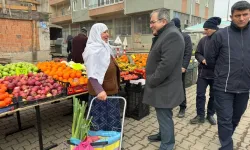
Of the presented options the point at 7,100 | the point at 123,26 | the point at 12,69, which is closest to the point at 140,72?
the point at 12,69

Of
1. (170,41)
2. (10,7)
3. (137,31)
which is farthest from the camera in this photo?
(137,31)

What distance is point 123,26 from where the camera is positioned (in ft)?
80.8

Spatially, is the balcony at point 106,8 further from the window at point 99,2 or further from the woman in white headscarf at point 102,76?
the woman in white headscarf at point 102,76

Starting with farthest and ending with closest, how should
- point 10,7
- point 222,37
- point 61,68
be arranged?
point 10,7 → point 61,68 → point 222,37

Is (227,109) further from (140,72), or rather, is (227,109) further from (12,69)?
(12,69)

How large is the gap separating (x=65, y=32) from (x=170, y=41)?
36.3 m

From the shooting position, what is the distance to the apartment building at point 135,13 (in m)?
20.2

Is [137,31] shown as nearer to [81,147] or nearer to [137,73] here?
[137,73]

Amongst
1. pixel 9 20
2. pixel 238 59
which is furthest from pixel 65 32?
pixel 238 59

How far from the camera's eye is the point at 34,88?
9.26 feet

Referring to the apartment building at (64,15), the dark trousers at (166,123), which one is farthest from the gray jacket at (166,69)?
the apartment building at (64,15)

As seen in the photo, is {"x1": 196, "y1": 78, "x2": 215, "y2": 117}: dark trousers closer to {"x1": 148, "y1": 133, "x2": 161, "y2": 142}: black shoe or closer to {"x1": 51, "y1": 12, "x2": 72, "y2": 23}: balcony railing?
{"x1": 148, "y1": 133, "x2": 161, "y2": 142}: black shoe

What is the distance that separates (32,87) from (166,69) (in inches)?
78.8

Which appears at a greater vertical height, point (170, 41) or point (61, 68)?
point (170, 41)
